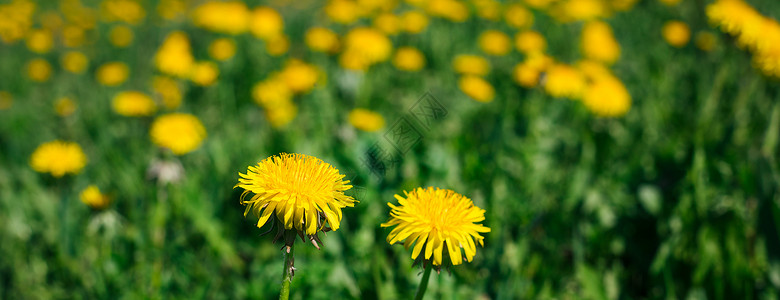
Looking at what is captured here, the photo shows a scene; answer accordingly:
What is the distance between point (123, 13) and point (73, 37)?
74 centimetres

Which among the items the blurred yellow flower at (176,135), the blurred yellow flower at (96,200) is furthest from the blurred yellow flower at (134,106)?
the blurred yellow flower at (96,200)

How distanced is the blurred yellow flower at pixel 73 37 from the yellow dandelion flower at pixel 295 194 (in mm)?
4707

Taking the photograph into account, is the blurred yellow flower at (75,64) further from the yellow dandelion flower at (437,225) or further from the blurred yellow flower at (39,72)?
the yellow dandelion flower at (437,225)

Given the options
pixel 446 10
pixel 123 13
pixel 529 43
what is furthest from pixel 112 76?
pixel 529 43

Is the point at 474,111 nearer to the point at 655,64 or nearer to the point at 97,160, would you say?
the point at 655,64

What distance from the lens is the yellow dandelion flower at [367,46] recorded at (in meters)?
3.28

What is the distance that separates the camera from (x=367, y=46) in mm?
3322

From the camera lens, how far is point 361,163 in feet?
6.93

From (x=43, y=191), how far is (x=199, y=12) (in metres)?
2.19

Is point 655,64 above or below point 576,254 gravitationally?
below

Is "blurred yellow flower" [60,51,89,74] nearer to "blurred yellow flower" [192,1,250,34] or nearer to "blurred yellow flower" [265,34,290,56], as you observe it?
"blurred yellow flower" [192,1,250,34]

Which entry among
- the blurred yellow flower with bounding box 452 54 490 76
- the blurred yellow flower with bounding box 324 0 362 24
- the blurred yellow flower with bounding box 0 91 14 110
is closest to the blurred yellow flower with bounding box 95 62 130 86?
the blurred yellow flower with bounding box 0 91 14 110

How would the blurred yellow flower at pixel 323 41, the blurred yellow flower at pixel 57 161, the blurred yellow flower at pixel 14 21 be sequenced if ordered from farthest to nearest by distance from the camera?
the blurred yellow flower at pixel 14 21, the blurred yellow flower at pixel 323 41, the blurred yellow flower at pixel 57 161

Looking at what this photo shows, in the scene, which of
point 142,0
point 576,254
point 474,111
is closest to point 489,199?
point 576,254
